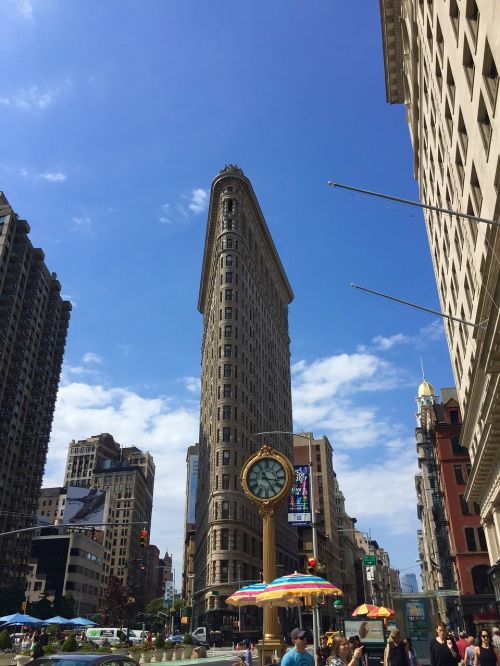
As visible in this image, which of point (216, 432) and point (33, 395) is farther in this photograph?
point (33, 395)

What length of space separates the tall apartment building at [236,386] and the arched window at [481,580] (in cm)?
2941

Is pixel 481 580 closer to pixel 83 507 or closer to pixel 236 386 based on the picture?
pixel 236 386

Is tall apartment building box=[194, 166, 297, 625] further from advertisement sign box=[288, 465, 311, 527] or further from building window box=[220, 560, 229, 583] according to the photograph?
advertisement sign box=[288, 465, 311, 527]

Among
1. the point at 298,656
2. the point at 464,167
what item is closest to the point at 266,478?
the point at 298,656

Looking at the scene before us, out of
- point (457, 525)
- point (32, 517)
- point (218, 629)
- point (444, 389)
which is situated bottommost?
point (218, 629)

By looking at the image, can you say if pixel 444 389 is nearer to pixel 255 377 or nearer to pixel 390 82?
pixel 255 377

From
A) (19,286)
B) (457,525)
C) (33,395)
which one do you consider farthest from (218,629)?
(19,286)

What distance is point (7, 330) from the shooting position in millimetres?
103625

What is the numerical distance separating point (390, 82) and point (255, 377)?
192 feet

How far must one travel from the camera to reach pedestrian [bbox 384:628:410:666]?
13531 mm

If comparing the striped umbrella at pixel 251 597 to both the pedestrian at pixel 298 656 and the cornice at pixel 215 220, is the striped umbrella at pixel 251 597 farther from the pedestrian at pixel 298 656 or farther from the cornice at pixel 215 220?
the cornice at pixel 215 220

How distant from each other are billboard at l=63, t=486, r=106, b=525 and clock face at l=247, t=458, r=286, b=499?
126 m

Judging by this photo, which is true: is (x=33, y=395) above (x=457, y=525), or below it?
above

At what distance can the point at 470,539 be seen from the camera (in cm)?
6225
